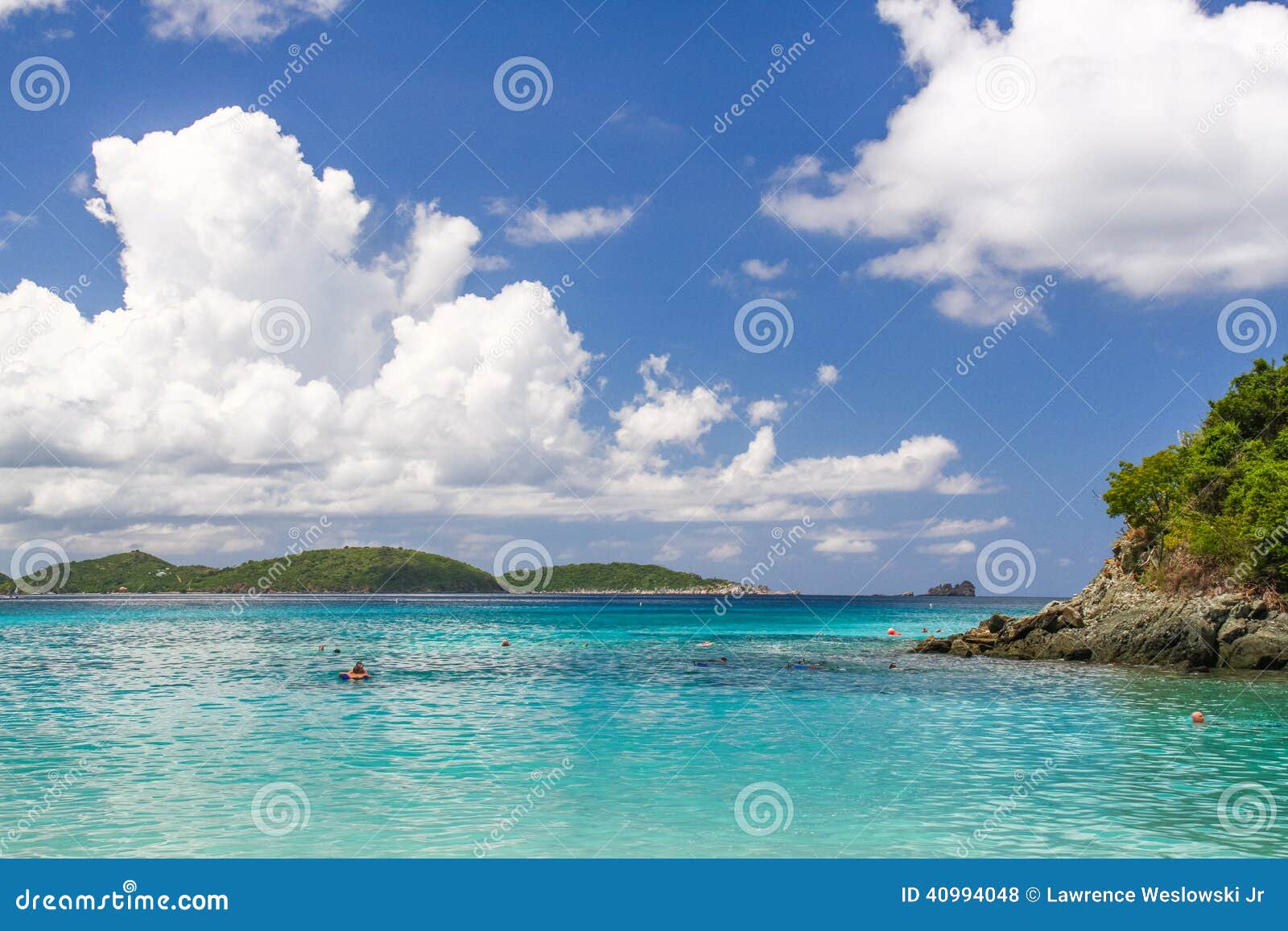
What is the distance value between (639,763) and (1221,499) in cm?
4998

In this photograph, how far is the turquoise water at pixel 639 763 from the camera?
16.5m

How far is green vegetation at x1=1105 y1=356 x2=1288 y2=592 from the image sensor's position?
50906 millimetres

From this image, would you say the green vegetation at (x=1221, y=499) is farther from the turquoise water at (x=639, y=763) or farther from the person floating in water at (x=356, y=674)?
the person floating in water at (x=356, y=674)

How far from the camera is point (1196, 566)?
5438 centimetres
